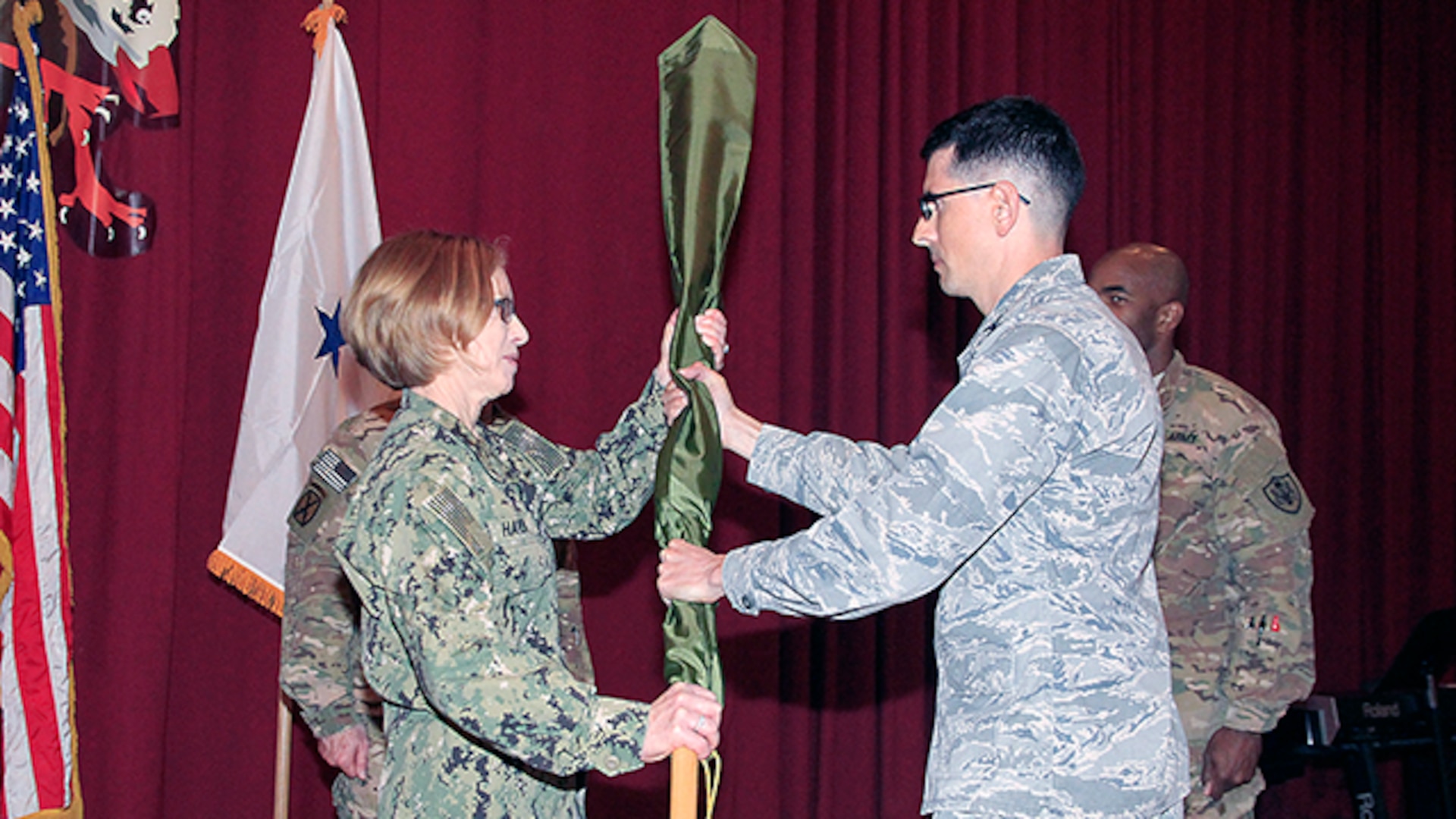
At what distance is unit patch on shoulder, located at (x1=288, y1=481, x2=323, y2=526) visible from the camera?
8.64 feet

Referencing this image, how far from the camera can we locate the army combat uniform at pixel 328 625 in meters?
2.57

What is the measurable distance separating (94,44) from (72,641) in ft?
4.45

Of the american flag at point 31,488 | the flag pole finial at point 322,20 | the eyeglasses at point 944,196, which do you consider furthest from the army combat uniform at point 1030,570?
the flag pole finial at point 322,20

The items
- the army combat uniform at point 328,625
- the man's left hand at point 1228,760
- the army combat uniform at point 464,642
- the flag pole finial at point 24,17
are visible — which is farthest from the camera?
the man's left hand at point 1228,760

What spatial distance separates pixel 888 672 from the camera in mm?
3939

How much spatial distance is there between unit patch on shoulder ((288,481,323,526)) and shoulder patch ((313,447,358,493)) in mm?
26

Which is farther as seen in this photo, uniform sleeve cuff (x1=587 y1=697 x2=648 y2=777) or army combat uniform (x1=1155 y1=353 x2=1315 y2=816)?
army combat uniform (x1=1155 y1=353 x2=1315 y2=816)

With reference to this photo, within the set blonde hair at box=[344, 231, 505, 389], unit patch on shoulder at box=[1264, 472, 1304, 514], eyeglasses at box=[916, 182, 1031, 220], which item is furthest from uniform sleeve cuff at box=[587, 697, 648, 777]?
unit patch on shoulder at box=[1264, 472, 1304, 514]

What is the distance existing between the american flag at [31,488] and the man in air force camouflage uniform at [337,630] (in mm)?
531

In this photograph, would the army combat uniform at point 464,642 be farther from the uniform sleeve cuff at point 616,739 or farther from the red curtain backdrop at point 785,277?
the red curtain backdrop at point 785,277

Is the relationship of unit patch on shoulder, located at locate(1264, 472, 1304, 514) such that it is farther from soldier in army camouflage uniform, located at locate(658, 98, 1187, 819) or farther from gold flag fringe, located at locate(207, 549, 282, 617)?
gold flag fringe, located at locate(207, 549, 282, 617)

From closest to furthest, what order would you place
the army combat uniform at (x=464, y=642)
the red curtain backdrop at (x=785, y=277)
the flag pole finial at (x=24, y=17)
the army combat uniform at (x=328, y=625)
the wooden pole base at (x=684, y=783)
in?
the army combat uniform at (x=464, y=642), the wooden pole base at (x=684, y=783), the army combat uniform at (x=328, y=625), the flag pole finial at (x=24, y=17), the red curtain backdrop at (x=785, y=277)

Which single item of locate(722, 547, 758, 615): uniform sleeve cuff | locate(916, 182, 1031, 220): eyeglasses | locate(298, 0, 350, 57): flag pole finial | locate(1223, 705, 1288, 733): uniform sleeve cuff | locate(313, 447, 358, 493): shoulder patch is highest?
locate(298, 0, 350, 57): flag pole finial

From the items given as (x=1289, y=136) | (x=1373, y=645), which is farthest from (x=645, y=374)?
(x=1373, y=645)
